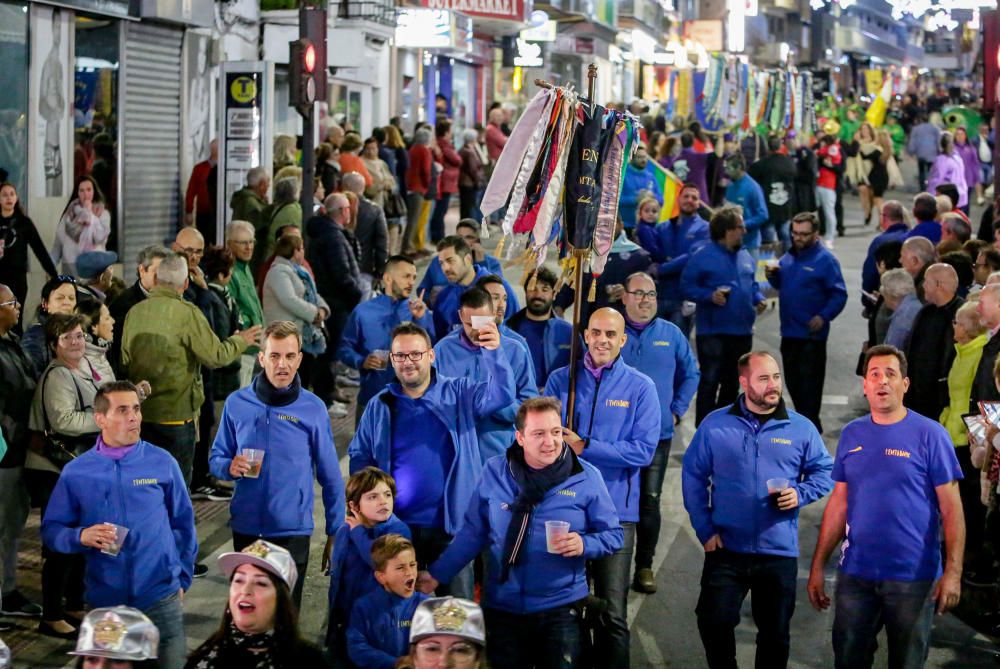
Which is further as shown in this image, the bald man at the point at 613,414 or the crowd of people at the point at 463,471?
the bald man at the point at 613,414

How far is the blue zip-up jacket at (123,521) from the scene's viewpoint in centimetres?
740

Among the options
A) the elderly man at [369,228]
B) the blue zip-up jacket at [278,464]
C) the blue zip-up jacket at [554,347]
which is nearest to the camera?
the blue zip-up jacket at [278,464]

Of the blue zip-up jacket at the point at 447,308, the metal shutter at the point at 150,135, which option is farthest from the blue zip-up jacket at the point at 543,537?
the metal shutter at the point at 150,135

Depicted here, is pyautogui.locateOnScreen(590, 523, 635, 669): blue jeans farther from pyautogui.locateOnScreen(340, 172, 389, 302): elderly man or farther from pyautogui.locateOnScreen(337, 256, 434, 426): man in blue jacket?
pyautogui.locateOnScreen(340, 172, 389, 302): elderly man

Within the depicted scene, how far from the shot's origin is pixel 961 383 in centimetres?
988

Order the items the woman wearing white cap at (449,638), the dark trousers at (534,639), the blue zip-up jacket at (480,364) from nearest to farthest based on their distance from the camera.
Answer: the woman wearing white cap at (449,638), the dark trousers at (534,639), the blue zip-up jacket at (480,364)

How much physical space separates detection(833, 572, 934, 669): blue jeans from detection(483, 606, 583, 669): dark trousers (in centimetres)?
128

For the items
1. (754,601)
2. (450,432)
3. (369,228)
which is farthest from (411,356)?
(369,228)

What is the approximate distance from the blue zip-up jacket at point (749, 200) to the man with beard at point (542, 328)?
8333 millimetres

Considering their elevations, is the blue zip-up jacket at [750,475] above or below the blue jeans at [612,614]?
above

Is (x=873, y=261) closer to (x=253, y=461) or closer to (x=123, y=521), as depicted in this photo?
(x=253, y=461)

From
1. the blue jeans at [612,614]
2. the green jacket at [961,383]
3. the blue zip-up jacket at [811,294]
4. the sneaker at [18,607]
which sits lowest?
the sneaker at [18,607]

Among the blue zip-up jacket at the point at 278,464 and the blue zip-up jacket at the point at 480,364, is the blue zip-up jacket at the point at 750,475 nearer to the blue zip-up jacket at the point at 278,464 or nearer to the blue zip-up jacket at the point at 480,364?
the blue zip-up jacket at the point at 480,364

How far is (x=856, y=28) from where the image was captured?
392ft
